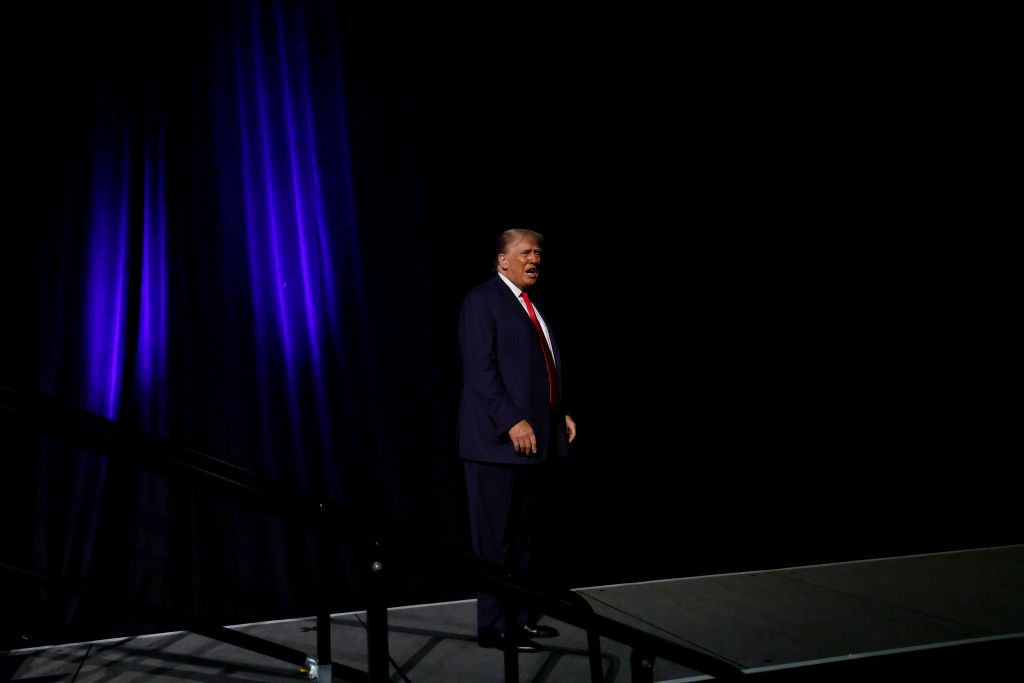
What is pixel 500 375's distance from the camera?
2342 mm

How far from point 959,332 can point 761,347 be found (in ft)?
3.90

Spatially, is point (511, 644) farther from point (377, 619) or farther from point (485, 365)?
point (485, 365)

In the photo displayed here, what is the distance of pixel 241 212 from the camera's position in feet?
9.13

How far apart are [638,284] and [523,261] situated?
1.04 m

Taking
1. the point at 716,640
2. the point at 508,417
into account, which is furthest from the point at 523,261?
the point at 716,640

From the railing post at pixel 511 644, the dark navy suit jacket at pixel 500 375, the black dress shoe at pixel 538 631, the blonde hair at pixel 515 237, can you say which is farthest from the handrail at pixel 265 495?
the blonde hair at pixel 515 237

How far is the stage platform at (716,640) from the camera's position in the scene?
2047 millimetres

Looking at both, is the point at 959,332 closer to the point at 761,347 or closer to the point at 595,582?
the point at 761,347

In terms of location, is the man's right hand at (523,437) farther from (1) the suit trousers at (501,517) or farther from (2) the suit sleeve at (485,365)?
(1) the suit trousers at (501,517)

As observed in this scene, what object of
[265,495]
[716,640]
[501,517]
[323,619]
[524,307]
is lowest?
[716,640]

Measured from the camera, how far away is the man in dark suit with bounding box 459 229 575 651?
2.26 metres

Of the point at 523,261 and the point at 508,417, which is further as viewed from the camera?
the point at 523,261

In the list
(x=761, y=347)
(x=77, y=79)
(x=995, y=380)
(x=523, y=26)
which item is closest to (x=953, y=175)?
(x=995, y=380)

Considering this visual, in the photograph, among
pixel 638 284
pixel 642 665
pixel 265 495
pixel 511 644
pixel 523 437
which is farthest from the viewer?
pixel 638 284
